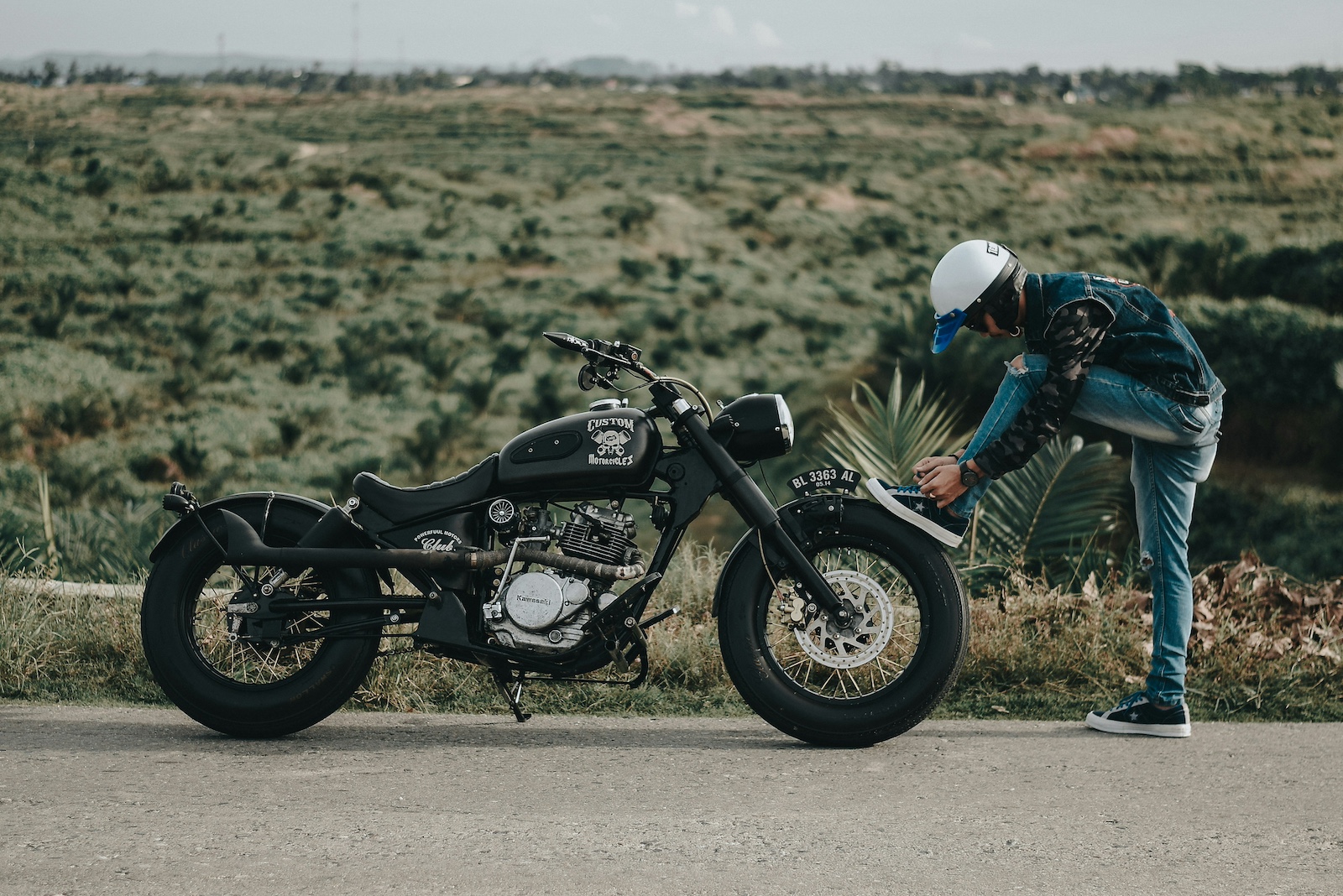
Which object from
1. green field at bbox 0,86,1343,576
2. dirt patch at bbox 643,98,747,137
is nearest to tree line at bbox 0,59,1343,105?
green field at bbox 0,86,1343,576

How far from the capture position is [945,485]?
444cm

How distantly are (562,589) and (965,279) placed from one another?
69.2 inches

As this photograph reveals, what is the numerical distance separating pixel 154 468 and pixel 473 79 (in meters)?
30.1

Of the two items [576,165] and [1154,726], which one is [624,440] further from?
[576,165]

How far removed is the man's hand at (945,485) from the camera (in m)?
4.44

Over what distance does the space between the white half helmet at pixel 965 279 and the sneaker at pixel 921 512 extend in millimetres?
513

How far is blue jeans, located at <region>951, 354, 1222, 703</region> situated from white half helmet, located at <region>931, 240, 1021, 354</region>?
28 centimetres

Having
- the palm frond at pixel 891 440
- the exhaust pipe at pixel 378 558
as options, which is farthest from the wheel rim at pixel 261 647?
the palm frond at pixel 891 440

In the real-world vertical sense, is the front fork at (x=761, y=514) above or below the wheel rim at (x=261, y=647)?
above

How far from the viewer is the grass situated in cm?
509

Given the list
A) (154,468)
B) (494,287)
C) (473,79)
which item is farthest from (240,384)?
(473,79)

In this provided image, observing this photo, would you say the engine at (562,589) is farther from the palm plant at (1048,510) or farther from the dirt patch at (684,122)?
the dirt patch at (684,122)

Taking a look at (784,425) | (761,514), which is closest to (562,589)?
(761,514)

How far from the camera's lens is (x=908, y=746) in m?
4.49
